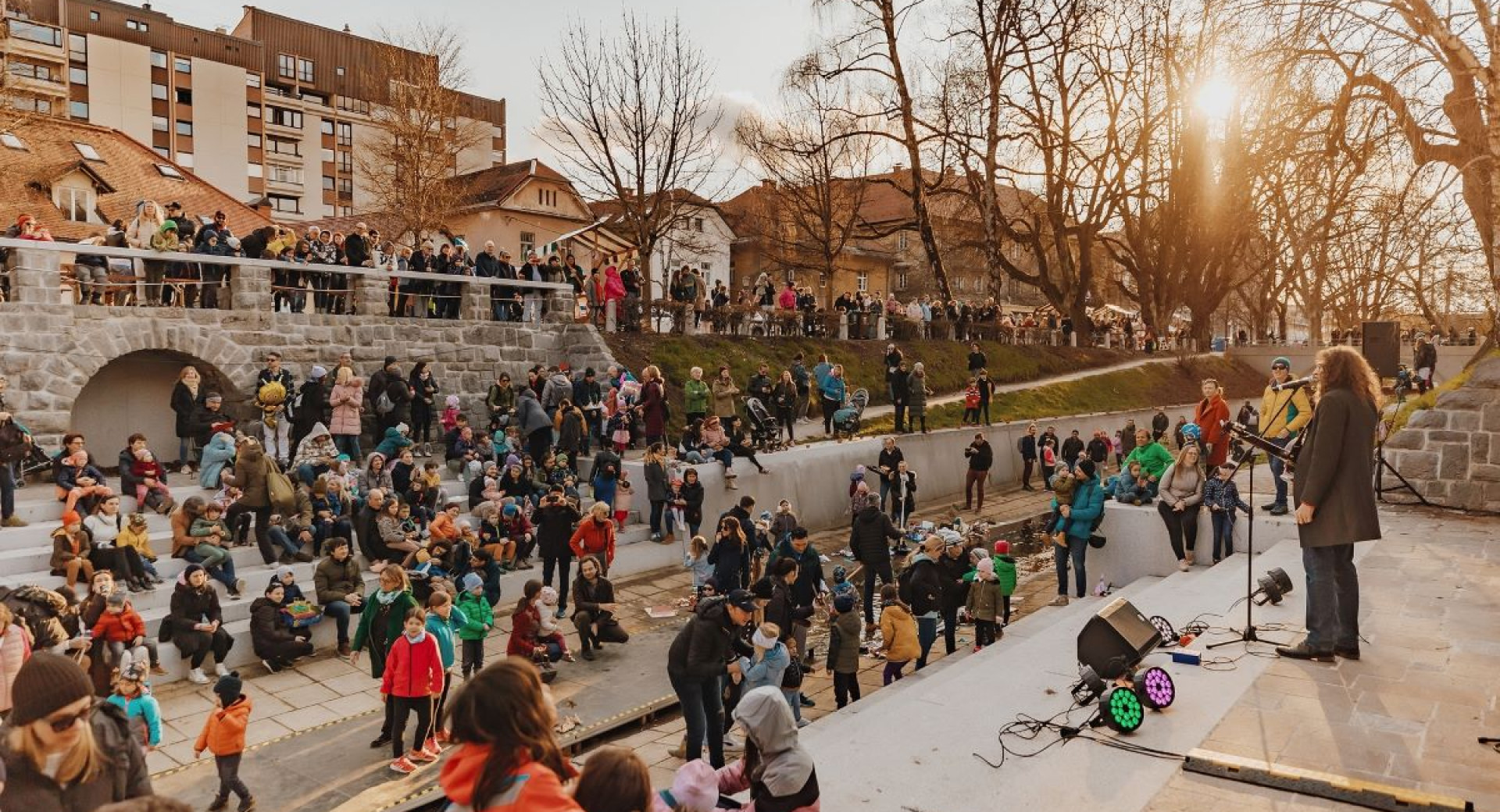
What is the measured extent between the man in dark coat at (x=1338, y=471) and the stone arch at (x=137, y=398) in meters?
14.0

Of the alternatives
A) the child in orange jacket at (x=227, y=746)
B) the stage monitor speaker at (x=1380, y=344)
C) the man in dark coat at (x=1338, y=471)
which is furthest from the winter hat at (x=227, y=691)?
the stage monitor speaker at (x=1380, y=344)

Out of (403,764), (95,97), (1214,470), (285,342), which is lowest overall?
(403,764)

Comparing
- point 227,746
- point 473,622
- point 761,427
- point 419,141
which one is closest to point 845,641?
point 473,622

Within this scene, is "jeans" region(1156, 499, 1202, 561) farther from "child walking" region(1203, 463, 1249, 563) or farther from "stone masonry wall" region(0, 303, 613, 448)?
"stone masonry wall" region(0, 303, 613, 448)

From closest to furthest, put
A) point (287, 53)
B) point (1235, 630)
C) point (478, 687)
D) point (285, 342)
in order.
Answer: point (478, 687), point (1235, 630), point (285, 342), point (287, 53)

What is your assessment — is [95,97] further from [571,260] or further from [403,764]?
[403,764]

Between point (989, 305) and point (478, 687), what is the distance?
98.1ft

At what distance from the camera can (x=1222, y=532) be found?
1145 centimetres

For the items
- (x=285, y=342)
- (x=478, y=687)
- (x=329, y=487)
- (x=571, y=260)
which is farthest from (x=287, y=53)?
(x=478, y=687)

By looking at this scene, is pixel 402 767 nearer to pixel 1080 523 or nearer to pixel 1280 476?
pixel 1080 523

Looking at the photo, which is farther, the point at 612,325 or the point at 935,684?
the point at 612,325

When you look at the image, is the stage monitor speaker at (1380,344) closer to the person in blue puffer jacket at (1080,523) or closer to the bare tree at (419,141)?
the person in blue puffer jacket at (1080,523)

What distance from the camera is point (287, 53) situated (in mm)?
59969

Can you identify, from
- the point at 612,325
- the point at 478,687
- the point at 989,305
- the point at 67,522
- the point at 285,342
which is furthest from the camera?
the point at 989,305
